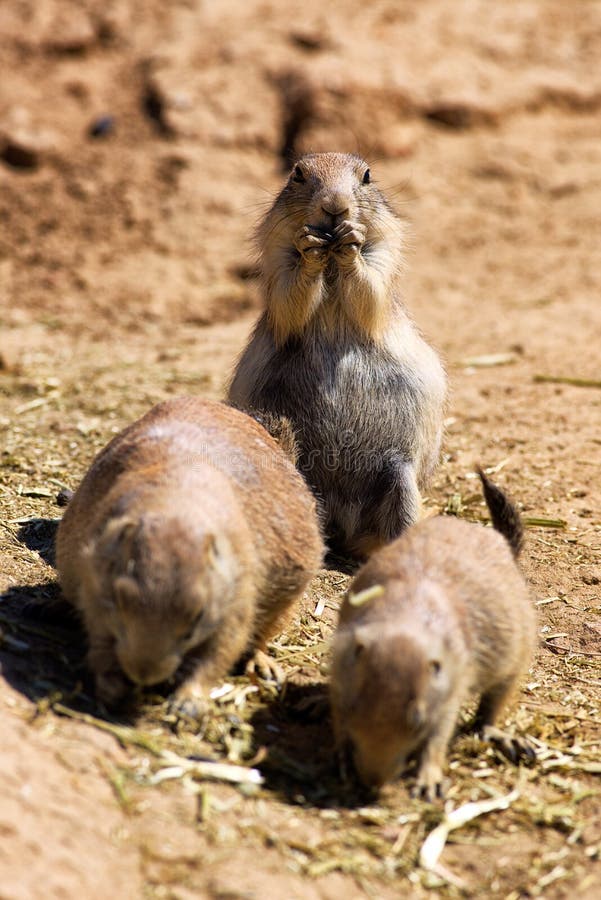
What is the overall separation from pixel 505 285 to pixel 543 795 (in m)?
9.06

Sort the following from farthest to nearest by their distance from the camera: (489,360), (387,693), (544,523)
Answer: (489,360) < (544,523) < (387,693)

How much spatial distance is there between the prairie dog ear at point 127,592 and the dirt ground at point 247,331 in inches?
25.4

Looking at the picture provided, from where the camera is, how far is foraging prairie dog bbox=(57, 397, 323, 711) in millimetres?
4582

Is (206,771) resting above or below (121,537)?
below

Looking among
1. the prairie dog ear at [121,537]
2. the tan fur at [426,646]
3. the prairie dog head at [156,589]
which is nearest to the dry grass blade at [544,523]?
the tan fur at [426,646]

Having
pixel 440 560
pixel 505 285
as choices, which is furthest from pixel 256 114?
pixel 440 560

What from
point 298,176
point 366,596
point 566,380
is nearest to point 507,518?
point 366,596

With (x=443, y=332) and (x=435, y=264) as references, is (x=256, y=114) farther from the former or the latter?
(x=443, y=332)

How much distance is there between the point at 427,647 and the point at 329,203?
3638 millimetres

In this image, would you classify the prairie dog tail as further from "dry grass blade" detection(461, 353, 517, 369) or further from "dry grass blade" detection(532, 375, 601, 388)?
"dry grass blade" detection(461, 353, 517, 369)

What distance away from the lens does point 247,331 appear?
12.4 metres

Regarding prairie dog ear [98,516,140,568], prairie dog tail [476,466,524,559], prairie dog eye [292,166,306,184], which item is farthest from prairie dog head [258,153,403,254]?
prairie dog ear [98,516,140,568]

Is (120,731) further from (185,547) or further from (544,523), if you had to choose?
(544,523)

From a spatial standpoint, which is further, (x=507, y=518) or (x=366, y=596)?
(x=507, y=518)
